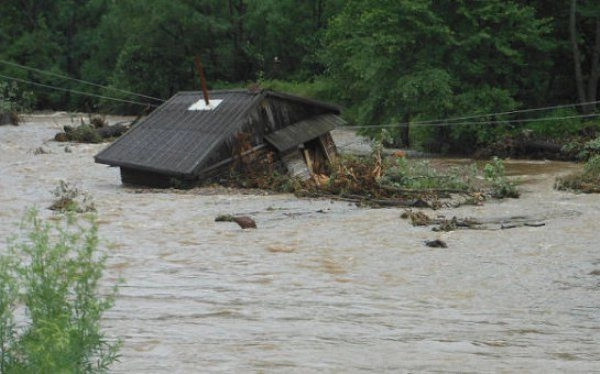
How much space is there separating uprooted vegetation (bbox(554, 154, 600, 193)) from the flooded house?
6.48m

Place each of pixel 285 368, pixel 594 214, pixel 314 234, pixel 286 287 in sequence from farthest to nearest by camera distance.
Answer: pixel 594 214, pixel 314 234, pixel 286 287, pixel 285 368

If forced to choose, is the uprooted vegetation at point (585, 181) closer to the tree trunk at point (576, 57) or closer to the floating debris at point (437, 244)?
the floating debris at point (437, 244)

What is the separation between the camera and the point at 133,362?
745 centimetres

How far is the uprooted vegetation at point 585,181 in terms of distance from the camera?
66.7 feet

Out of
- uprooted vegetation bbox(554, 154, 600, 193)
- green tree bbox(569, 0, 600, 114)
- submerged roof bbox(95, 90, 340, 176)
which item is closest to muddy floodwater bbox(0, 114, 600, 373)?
uprooted vegetation bbox(554, 154, 600, 193)

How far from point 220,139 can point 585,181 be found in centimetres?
877

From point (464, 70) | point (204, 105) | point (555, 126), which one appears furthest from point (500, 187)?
point (464, 70)

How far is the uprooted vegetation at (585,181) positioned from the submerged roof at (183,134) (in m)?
7.44

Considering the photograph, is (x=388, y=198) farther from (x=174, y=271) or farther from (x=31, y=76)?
(x=31, y=76)

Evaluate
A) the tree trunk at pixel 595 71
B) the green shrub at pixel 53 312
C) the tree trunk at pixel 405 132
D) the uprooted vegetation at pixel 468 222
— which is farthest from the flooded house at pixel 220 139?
the green shrub at pixel 53 312

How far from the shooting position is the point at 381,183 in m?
20.0

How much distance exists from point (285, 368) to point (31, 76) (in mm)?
61979

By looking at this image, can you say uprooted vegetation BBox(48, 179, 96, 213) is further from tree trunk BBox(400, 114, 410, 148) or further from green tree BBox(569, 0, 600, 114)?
green tree BBox(569, 0, 600, 114)

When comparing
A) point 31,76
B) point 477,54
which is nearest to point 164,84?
point 31,76
